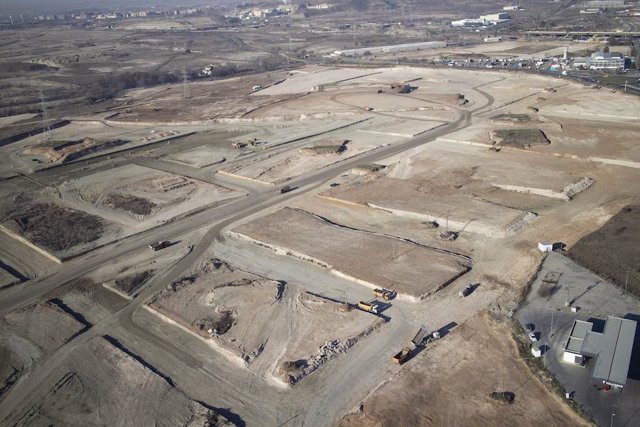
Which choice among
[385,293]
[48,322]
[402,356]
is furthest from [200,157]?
[402,356]

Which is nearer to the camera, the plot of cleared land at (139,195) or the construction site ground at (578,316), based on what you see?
the construction site ground at (578,316)

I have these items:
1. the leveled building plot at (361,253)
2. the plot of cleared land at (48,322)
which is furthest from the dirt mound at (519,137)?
the plot of cleared land at (48,322)

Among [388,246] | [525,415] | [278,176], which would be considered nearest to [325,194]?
[278,176]

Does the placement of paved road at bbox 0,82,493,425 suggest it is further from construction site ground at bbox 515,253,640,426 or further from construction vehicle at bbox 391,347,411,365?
construction site ground at bbox 515,253,640,426

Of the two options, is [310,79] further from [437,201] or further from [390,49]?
[437,201]

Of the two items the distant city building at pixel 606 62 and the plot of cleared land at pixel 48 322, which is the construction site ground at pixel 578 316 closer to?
the plot of cleared land at pixel 48 322

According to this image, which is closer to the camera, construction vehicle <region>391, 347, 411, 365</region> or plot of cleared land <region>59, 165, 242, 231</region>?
construction vehicle <region>391, 347, 411, 365</region>

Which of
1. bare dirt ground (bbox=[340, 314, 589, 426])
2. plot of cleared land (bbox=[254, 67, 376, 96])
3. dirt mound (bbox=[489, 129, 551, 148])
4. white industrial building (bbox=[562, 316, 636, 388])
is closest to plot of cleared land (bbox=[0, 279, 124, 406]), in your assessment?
bare dirt ground (bbox=[340, 314, 589, 426])
